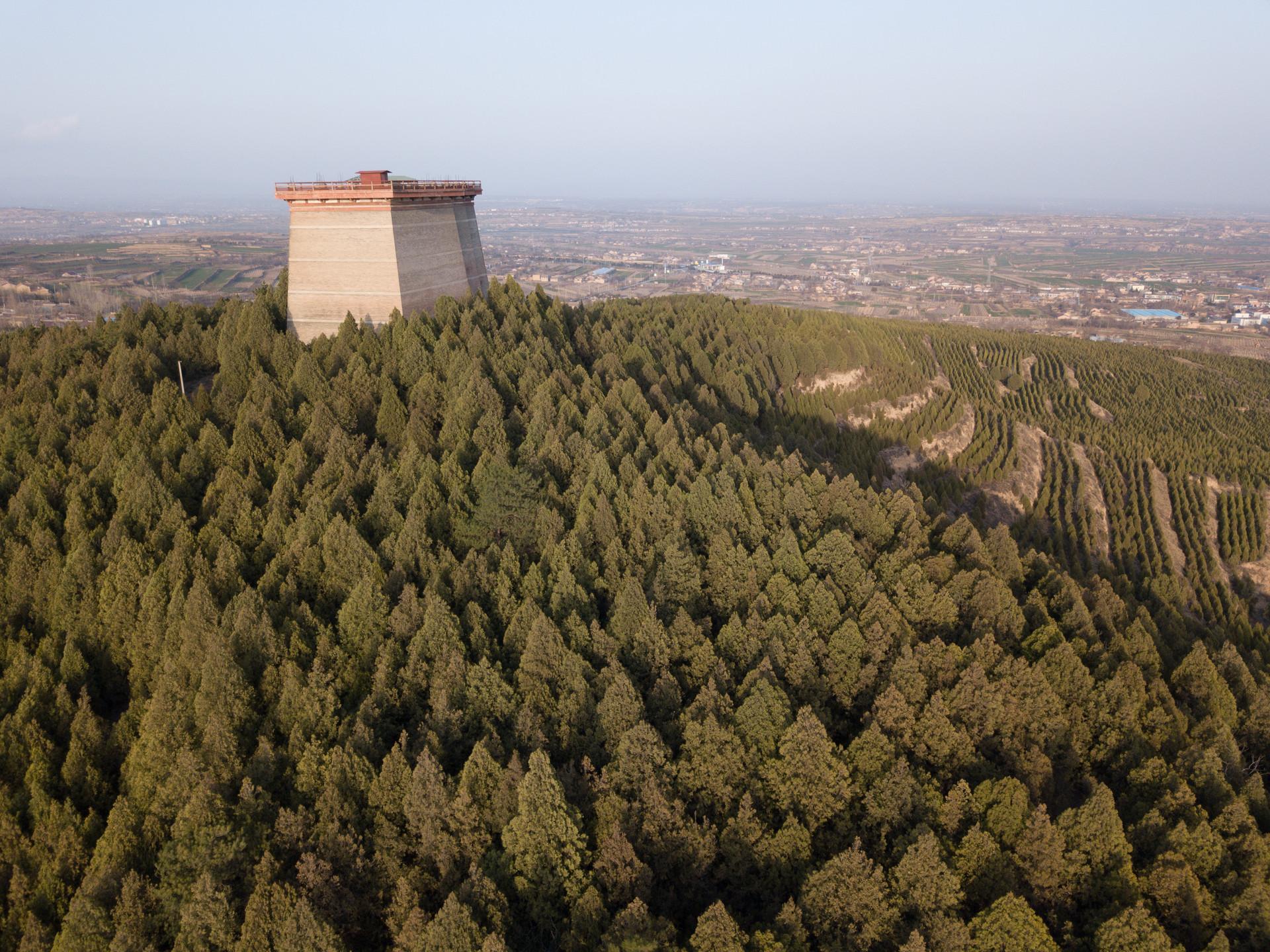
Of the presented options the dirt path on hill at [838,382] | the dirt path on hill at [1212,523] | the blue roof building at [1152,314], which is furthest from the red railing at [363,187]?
the blue roof building at [1152,314]

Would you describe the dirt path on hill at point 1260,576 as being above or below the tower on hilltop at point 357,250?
below

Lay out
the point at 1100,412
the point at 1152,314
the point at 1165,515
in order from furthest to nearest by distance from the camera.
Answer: the point at 1152,314, the point at 1100,412, the point at 1165,515

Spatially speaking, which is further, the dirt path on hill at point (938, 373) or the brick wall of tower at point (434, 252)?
the dirt path on hill at point (938, 373)

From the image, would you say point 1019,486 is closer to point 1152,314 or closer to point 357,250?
point 357,250

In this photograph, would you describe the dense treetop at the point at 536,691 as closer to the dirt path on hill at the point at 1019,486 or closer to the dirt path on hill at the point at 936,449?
the dirt path on hill at the point at 1019,486

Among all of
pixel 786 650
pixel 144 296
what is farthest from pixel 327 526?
pixel 144 296

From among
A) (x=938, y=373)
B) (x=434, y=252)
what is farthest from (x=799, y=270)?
(x=434, y=252)
